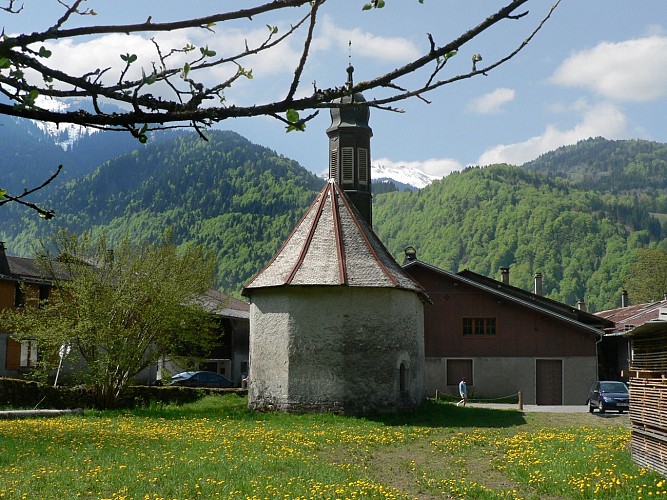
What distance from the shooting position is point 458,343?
121 feet

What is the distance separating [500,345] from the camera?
119 ft

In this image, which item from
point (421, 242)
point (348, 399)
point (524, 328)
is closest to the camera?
point (348, 399)

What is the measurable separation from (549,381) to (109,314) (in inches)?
845

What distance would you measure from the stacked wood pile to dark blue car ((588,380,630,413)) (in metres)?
12.7

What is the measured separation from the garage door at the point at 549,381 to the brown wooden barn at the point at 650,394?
67.4 feet

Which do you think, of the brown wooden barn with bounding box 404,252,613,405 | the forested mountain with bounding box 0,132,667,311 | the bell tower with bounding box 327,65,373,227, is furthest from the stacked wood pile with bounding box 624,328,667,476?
the forested mountain with bounding box 0,132,667,311

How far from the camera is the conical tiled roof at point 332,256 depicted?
24469mm

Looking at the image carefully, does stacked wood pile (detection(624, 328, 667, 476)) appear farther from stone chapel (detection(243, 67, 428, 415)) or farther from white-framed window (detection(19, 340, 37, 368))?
white-framed window (detection(19, 340, 37, 368))

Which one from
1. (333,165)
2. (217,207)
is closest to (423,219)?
(217,207)

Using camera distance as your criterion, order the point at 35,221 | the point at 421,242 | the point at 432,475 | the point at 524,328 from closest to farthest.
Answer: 1. the point at 432,475
2. the point at 524,328
3. the point at 421,242
4. the point at 35,221

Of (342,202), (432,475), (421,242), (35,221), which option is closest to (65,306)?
(342,202)

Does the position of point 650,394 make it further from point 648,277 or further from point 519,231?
point 519,231

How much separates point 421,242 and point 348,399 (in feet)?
456

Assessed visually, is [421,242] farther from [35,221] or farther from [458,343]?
[458,343]
